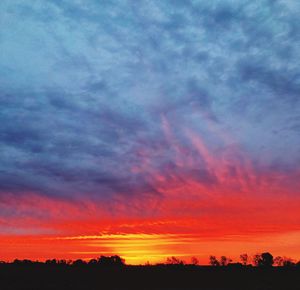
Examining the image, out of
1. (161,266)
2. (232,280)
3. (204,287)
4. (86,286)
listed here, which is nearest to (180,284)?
(204,287)

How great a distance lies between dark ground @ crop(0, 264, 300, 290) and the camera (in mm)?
68688

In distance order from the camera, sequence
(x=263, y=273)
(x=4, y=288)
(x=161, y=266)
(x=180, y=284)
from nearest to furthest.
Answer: (x=4, y=288) < (x=180, y=284) < (x=263, y=273) < (x=161, y=266)

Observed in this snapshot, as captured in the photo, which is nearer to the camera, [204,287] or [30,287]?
[30,287]

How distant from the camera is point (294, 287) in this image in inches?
2741

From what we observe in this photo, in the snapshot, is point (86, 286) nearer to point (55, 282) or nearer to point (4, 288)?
point (55, 282)

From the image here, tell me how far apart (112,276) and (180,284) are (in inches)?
453

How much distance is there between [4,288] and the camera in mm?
62594

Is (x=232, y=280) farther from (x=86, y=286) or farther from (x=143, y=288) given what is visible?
(x=86, y=286)

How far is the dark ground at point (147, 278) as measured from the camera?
68688 mm

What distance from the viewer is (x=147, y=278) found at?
77.8 meters

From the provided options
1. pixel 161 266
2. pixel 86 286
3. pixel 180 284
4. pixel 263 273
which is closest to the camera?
pixel 86 286

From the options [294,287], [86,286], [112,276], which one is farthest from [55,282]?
[294,287]

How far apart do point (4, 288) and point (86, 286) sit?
11303 millimetres

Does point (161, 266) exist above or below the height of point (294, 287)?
above
